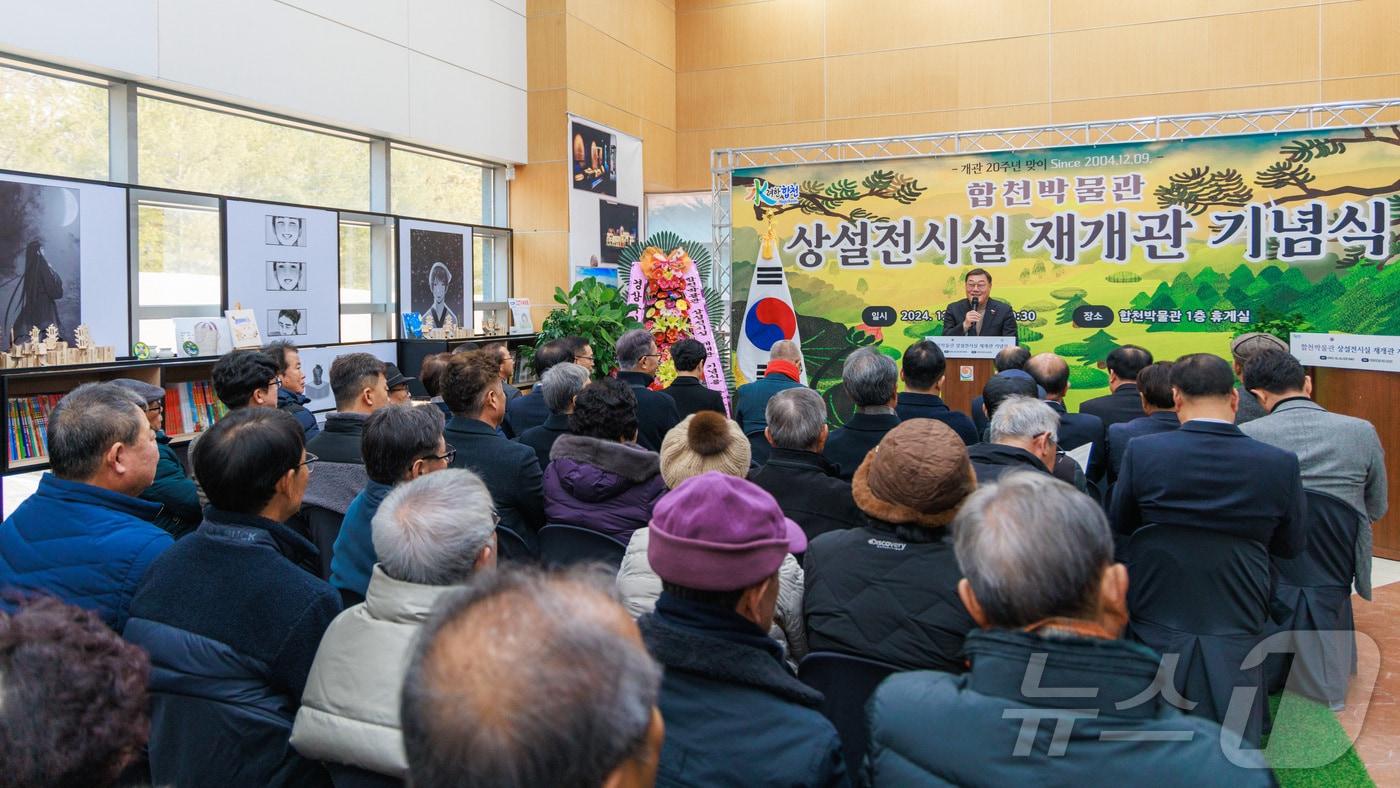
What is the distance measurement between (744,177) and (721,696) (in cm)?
732

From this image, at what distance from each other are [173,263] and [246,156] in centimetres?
126

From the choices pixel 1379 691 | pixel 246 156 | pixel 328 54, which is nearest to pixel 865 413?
pixel 1379 691

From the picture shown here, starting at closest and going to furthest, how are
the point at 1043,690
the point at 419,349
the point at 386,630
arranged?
the point at 1043,690 → the point at 386,630 → the point at 419,349

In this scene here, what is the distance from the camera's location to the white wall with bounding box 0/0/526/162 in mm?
5184

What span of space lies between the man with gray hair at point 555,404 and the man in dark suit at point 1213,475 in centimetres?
214

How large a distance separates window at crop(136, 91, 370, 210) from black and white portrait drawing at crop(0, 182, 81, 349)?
3.67 ft

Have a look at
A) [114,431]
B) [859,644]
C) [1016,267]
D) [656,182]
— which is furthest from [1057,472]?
[656,182]

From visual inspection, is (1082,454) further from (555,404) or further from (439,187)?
(439,187)

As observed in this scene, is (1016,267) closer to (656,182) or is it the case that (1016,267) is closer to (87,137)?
(656,182)

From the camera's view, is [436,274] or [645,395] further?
[436,274]

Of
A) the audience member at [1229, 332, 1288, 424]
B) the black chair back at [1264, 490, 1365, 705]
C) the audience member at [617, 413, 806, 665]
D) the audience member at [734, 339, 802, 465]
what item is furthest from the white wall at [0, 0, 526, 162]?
the black chair back at [1264, 490, 1365, 705]

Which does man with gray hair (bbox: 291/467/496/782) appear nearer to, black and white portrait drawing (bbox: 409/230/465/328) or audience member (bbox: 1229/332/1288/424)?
audience member (bbox: 1229/332/1288/424)

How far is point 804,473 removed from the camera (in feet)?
9.73

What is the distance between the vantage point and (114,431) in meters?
2.30
